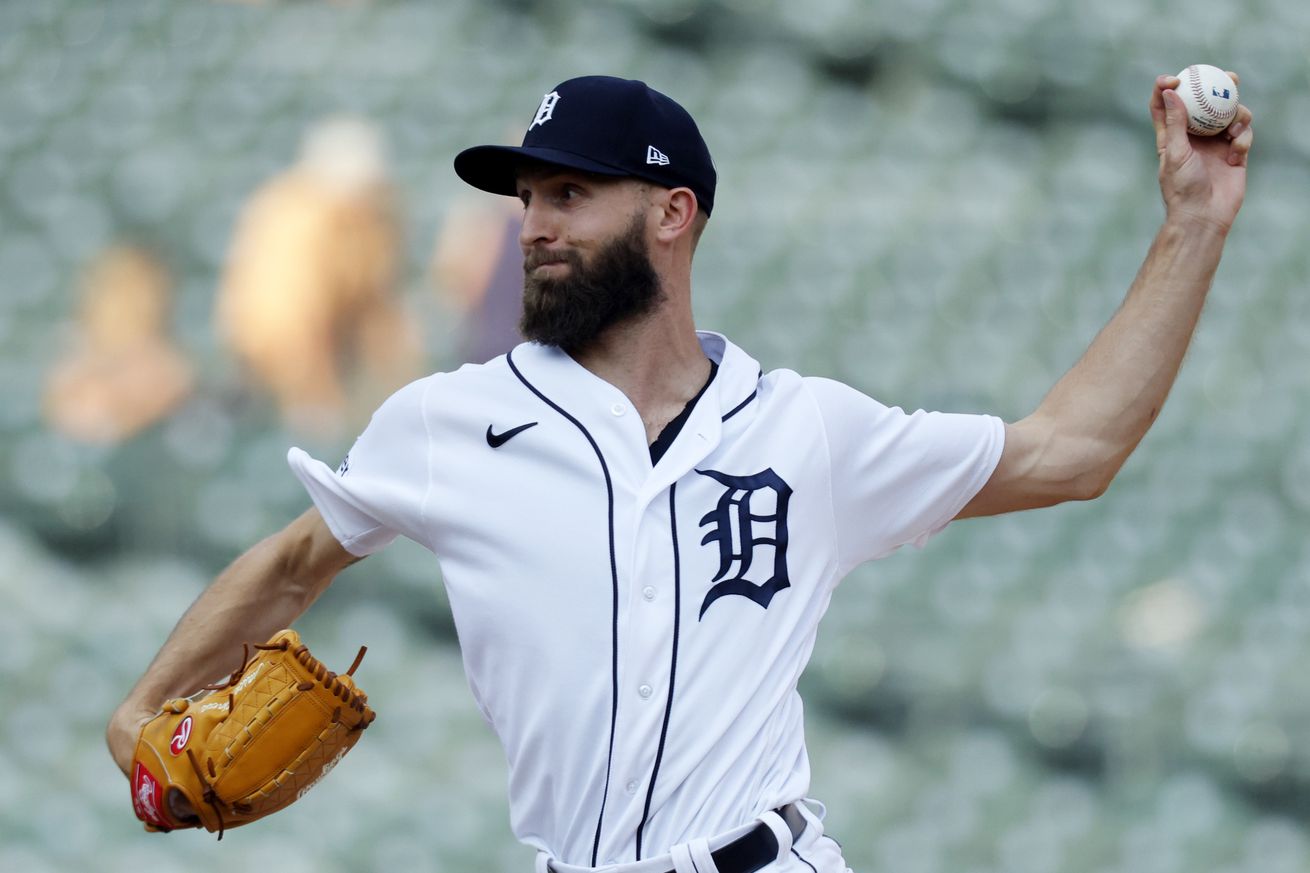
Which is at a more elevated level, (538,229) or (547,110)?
(547,110)

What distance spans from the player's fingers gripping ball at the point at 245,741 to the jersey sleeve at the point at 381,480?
14cm


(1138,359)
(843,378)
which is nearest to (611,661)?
(1138,359)

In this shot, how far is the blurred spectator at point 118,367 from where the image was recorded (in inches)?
174

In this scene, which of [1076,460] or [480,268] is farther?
[480,268]

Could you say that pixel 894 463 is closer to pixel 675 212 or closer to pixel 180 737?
pixel 675 212

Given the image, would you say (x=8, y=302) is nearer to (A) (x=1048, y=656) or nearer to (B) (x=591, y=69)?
(B) (x=591, y=69)

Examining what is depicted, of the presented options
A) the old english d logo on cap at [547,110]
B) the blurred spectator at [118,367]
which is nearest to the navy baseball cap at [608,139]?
the old english d logo on cap at [547,110]

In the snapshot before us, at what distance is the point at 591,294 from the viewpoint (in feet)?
6.17

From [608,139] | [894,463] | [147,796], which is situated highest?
[608,139]

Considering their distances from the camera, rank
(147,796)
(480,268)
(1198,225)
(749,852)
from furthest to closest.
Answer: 1. (480,268)
2. (1198,225)
3. (147,796)
4. (749,852)

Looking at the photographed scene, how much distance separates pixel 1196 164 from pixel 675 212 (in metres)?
0.60

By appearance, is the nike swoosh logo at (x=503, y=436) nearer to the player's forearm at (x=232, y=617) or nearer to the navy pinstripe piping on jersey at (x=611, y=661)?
the navy pinstripe piping on jersey at (x=611, y=661)

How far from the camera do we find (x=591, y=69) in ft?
16.2

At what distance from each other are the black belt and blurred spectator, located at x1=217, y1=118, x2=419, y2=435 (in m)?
2.88
